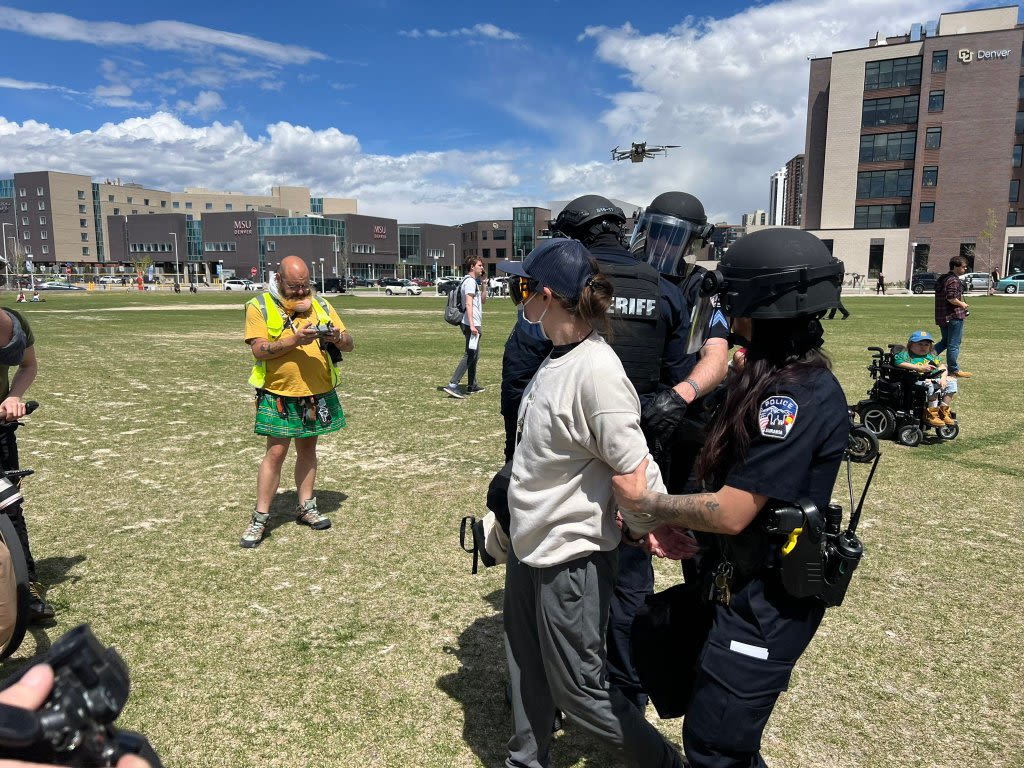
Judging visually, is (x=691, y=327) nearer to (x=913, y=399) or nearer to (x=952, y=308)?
(x=913, y=399)

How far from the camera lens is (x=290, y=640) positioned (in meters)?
3.77

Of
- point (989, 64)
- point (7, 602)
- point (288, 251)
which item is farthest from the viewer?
point (288, 251)

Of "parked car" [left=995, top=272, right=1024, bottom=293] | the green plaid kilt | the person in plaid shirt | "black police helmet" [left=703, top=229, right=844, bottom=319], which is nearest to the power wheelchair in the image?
the person in plaid shirt

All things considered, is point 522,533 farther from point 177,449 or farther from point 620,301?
point 177,449

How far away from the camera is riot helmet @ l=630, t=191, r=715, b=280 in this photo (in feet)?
11.5

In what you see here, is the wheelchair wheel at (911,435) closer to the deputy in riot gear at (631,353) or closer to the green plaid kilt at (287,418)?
the deputy in riot gear at (631,353)

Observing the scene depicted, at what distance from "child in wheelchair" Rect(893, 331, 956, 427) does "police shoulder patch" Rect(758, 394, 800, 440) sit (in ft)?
24.3

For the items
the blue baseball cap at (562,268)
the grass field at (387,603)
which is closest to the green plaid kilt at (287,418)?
the grass field at (387,603)

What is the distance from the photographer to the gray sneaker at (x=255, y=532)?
501cm

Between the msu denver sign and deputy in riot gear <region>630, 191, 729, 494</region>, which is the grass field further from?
the msu denver sign

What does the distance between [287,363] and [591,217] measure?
2.83m

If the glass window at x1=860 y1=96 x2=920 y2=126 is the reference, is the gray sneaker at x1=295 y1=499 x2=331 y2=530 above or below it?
below

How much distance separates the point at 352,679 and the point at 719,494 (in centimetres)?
237

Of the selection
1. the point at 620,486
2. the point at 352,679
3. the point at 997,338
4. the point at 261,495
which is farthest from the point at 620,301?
the point at 997,338
